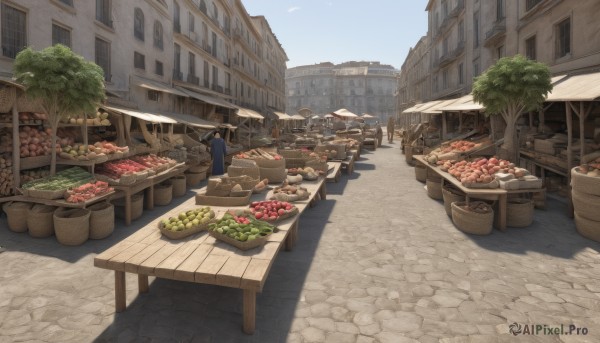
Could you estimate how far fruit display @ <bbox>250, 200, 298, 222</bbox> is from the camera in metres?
5.43

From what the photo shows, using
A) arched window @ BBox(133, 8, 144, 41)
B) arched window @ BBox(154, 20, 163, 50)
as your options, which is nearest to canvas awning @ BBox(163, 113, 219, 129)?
arched window @ BBox(133, 8, 144, 41)

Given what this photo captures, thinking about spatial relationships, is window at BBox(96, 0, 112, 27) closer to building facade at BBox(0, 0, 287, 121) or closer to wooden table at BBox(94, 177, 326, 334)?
building facade at BBox(0, 0, 287, 121)

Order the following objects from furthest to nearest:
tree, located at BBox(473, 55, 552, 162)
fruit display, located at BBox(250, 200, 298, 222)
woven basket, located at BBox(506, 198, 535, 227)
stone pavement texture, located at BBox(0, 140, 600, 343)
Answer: tree, located at BBox(473, 55, 552, 162) → woven basket, located at BBox(506, 198, 535, 227) → fruit display, located at BBox(250, 200, 298, 222) → stone pavement texture, located at BBox(0, 140, 600, 343)

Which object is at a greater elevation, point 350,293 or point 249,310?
point 249,310

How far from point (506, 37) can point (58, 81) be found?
1903 centimetres

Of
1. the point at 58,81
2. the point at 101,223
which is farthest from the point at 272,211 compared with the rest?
the point at 58,81

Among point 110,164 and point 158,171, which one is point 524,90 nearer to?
point 158,171

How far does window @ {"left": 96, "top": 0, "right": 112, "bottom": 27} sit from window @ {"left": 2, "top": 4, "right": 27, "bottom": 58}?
415 cm

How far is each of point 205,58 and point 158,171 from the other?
1731 cm

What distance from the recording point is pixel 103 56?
14.7 meters

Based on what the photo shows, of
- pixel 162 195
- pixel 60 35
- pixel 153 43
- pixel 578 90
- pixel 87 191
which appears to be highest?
pixel 153 43

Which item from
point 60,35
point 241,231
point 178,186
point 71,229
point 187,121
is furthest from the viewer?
point 187,121

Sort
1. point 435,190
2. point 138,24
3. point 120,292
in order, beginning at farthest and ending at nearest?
point 138,24 → point 435,190 → point 120,292

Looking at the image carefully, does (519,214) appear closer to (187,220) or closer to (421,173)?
(421,173)
